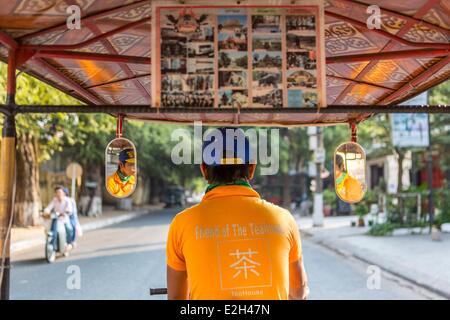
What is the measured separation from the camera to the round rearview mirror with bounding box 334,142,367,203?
154 inches

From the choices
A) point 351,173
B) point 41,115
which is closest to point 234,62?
point 351,173

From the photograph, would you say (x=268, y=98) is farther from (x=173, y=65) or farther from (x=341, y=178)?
(x=341, y=178)

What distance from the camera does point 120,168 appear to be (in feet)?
12.6

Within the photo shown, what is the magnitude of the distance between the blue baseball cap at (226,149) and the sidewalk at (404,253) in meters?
6.75

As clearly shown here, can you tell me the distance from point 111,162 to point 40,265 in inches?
328

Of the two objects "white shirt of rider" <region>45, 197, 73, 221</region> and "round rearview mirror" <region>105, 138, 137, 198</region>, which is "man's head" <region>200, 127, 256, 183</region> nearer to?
"round rearview mirror" <region>105, 138, 137, 198</region>

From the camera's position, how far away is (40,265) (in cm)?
1102

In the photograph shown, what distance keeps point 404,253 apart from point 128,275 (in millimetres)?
6787

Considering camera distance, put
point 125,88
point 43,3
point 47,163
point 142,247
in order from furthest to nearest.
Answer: point 47,163 → point 142,247 → point 125,88 → point 43,3

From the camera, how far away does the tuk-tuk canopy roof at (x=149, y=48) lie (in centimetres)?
290

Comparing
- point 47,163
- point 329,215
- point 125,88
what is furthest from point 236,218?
point 47,163

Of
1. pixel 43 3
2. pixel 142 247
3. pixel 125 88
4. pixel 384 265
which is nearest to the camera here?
pixel 43 3
